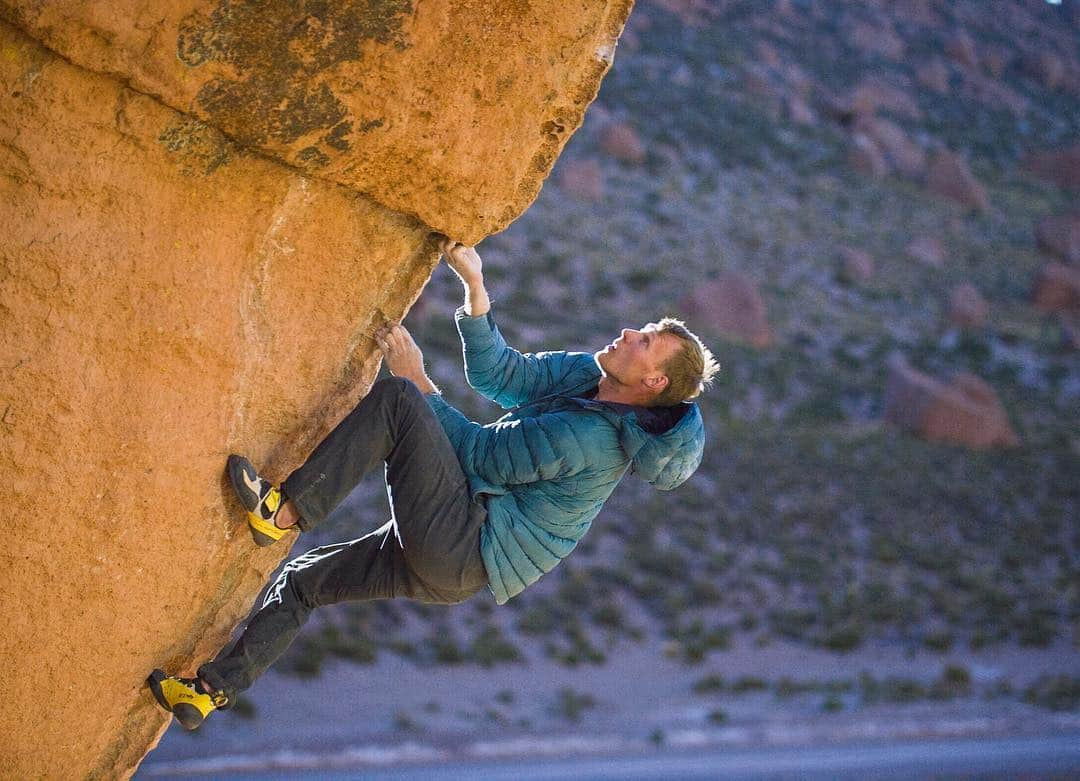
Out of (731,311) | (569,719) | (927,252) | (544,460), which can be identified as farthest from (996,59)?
(544,460)

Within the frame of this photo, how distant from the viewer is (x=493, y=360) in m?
4.77

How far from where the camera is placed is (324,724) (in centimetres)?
1335

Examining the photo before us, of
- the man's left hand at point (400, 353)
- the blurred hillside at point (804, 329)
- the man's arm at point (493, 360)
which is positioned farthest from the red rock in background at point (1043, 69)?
the man's left hand at point (400, 353)

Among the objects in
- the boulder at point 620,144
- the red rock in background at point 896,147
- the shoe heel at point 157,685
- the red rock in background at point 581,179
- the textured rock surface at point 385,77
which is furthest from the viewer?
the red rock in background at point 896,147

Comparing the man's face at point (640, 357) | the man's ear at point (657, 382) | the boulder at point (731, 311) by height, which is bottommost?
the boulder at point (731, 311)

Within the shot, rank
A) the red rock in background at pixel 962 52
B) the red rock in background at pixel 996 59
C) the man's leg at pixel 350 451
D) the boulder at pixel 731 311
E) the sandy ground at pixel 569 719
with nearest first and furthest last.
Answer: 1. the man's leg at pixel 350 451
2. the sandy ground at pixel 569 719
3. the boulder at pixel 731 311
4. the red rock in background at pixel 962 52
5. the red rock in background at pixel 996 59

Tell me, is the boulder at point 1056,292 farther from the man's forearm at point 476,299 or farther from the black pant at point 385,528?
the black pant at point 385,528

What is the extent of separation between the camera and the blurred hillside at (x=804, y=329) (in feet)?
58.6

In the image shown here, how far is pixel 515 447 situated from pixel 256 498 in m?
0.92

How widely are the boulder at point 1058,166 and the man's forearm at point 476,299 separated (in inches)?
1468

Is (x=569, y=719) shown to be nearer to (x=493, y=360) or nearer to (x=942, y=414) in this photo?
(x=493, y=360)

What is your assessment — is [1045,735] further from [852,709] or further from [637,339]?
[637,339]

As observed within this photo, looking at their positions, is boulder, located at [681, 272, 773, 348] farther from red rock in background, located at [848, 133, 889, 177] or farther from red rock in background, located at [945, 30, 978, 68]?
red rock in background, located at [945, 30, 978, 68]

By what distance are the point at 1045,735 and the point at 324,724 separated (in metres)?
8.97
